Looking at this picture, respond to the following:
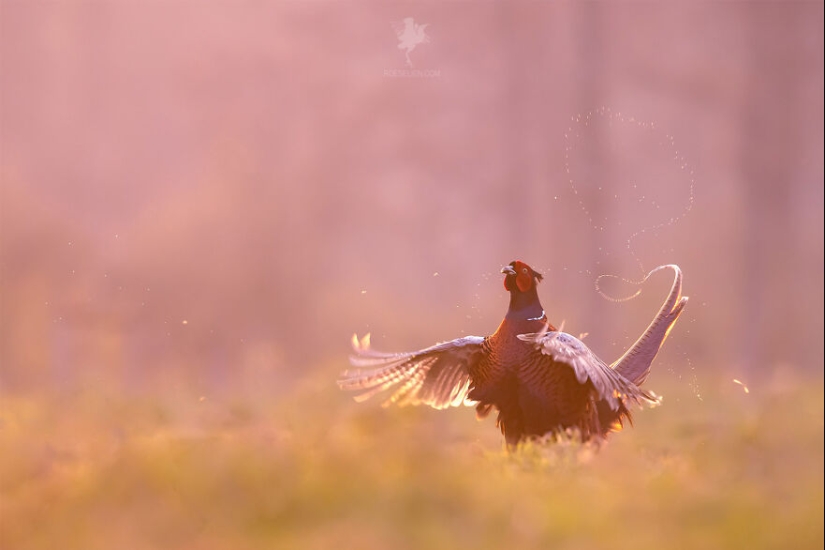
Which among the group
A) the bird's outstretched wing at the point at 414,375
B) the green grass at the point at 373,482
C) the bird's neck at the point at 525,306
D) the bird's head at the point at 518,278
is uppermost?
the bird's head at the point at 518,278

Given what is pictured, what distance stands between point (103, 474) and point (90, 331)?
0.57 metres

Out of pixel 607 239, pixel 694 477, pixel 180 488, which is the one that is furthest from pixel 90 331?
pixel 694 477

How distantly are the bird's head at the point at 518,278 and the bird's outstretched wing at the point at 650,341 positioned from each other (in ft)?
1.37

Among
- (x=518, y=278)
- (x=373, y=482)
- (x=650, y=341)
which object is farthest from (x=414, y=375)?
(x=650, y=341)

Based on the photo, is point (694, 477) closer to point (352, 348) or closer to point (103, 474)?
point (352, 348)

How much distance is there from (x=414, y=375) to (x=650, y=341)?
2.53 feet

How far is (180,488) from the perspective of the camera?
1.88m

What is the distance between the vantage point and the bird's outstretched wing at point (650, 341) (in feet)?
6.73

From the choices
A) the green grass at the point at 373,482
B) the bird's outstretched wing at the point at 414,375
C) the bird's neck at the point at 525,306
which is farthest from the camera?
the bird's outstretched wing at the point at 414,375

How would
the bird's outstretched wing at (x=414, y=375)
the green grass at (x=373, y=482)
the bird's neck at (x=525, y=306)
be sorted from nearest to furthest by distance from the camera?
1. the green grass at (x=373, y=482)
2. the bird's neck at (x=525, y=306)
3. the bird's outstretched wing at (x=414, y=375)

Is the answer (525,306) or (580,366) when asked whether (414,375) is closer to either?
(525,306)

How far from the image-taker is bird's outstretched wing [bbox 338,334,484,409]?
2.04m

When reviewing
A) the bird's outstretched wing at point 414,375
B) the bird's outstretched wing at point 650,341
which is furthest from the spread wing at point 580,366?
the bird's outstretched wing at point 414,375

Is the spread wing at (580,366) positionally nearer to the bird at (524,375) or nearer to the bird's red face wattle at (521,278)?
the bird at (524,375)
